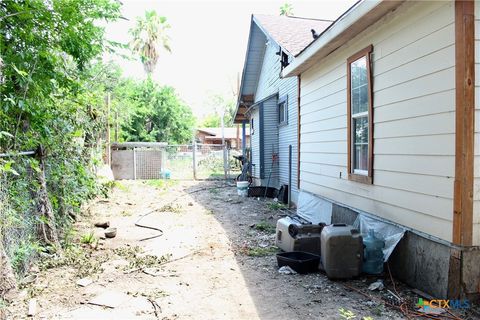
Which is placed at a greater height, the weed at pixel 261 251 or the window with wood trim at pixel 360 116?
the window with wood trim at pixel 360 116

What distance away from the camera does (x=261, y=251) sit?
17.7ft

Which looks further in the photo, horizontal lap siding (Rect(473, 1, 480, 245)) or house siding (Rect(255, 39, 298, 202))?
house siding (Rect(255, 39, 298, 202))

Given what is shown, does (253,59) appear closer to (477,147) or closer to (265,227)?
(265,227)

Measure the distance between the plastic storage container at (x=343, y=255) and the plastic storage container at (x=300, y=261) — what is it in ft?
1.20

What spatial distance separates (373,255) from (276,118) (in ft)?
24.9

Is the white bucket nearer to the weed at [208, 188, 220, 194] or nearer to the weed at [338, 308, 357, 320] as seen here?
the weed at [208, 188, 220, 194]

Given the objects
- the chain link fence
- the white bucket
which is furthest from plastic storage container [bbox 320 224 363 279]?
the white bucket

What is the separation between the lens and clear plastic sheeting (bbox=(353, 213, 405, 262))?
406 cm

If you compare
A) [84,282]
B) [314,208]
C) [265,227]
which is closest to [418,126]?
[314,208]

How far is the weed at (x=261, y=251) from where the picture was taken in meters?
5.24

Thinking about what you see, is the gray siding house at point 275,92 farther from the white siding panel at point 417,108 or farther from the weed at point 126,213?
the white siding panel at point 417,108

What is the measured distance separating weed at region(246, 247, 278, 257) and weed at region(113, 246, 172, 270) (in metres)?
1.23

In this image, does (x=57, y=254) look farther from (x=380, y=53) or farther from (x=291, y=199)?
(x=291, y=199)

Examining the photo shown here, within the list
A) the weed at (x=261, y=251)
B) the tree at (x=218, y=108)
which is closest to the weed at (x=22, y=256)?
the weed at (x=261, y=251)
